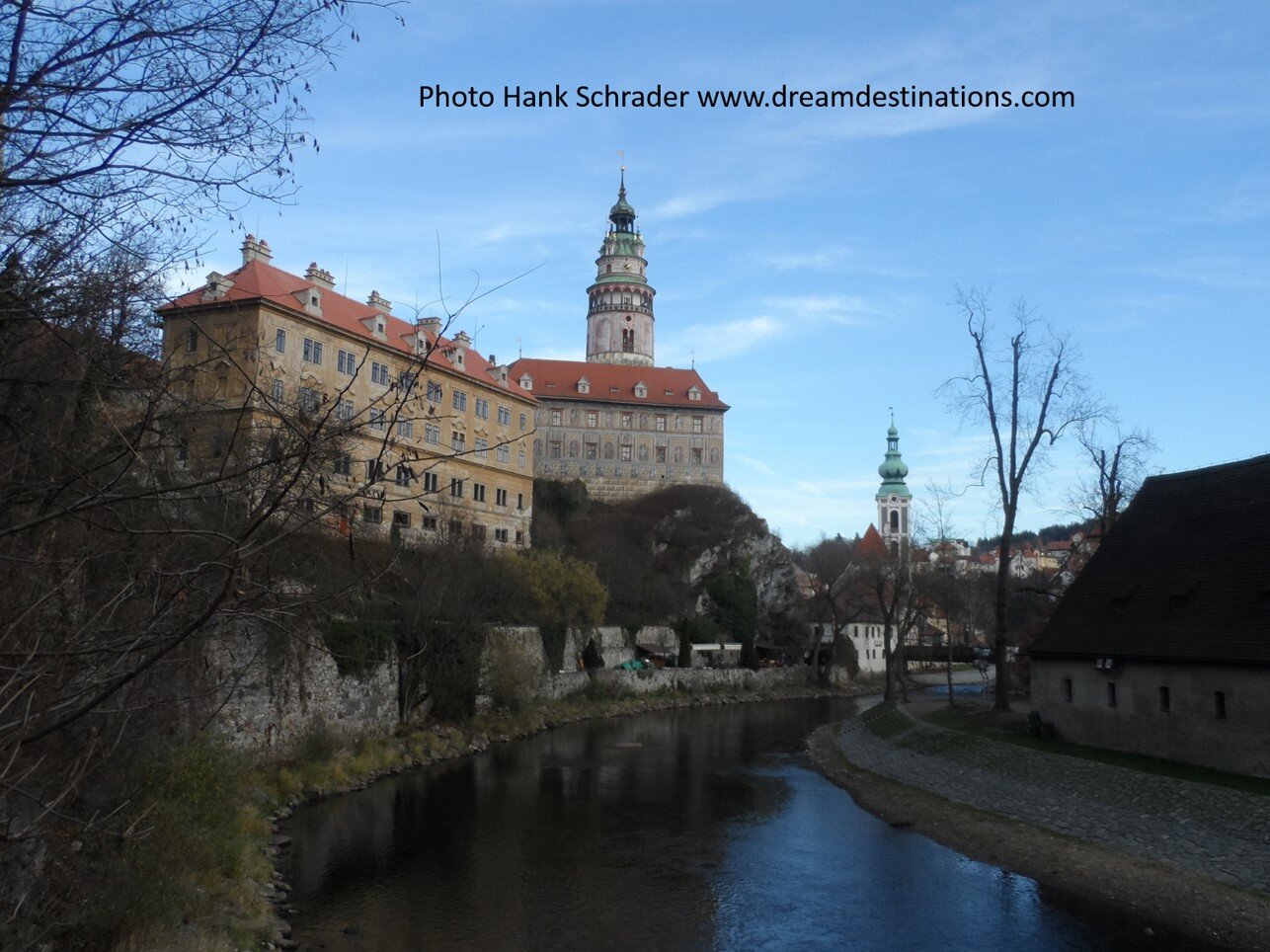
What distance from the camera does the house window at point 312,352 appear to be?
34250mm

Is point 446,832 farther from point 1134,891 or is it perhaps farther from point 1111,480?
point 1111,480

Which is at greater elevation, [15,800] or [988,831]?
[15,800]

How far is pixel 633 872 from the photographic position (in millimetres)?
15812

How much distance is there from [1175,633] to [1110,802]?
3.78 m

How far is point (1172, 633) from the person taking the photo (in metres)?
18.8

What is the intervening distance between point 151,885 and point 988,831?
13901mm

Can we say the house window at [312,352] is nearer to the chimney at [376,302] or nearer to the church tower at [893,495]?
the chimney at [376,302]

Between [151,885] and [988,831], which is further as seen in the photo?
[988,831]

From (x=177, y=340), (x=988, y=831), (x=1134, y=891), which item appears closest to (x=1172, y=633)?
(x=988, y=831)

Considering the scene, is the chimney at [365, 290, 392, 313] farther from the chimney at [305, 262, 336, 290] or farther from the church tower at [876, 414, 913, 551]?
the church tower at [876, 414, 913, 551]

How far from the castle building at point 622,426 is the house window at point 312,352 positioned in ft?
97.7

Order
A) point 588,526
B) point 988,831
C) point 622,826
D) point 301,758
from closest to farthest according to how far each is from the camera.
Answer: point 988,831
point 622,826
point 301,758
point 588,526

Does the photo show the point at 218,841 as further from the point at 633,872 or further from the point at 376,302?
the point at 376,302

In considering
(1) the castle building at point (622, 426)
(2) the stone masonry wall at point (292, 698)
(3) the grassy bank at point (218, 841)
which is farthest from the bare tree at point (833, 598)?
(3) the grassy bank at point (218, 841)
